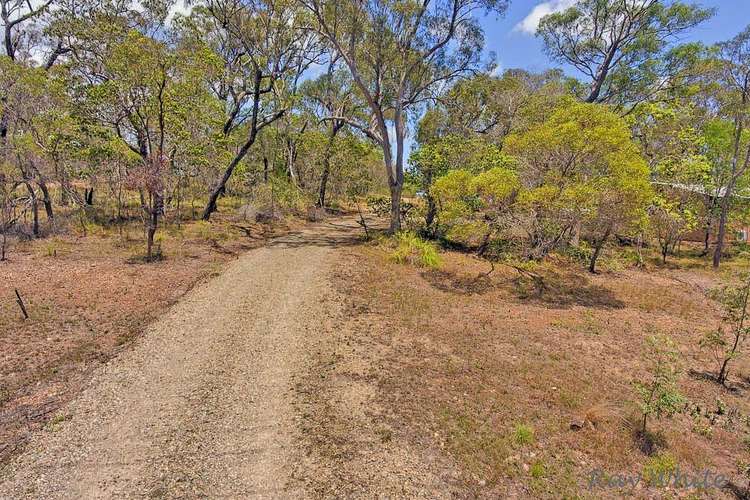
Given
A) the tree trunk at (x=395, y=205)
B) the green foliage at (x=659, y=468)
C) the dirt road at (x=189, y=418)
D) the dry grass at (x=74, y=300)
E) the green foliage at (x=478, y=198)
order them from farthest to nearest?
the tree trunk at (x=395, y=205)
the green foliage at (x=478, y=198)
the dry grass at (x=74, y=300)
the green foliage at (x=659, y=468)
the dirt road at (x=189, y=418)

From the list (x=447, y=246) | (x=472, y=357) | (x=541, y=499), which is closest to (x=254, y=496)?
(x=541, y=499)

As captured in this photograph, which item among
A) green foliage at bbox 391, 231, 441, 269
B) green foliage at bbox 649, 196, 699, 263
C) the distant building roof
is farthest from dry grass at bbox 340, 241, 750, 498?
the distant building roof

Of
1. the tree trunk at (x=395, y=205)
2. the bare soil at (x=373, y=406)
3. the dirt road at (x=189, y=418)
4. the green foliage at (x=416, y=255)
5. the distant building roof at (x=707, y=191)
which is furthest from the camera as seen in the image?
the distant building roof at (x=707, y=191)

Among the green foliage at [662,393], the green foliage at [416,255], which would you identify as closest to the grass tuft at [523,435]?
the green foliage at [662,393]

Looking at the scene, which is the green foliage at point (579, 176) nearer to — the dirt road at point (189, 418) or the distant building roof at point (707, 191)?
the dirt road at point (189, 418)

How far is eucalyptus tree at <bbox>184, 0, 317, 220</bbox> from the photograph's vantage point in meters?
19.4

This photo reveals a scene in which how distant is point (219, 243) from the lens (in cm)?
1700

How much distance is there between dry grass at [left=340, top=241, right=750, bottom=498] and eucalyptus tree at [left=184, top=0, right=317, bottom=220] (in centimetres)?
1321

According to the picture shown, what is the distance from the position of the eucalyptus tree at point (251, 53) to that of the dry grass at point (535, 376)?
1321cm

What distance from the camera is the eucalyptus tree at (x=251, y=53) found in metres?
Result: 19.4

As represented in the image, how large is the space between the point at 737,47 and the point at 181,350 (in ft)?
90.2

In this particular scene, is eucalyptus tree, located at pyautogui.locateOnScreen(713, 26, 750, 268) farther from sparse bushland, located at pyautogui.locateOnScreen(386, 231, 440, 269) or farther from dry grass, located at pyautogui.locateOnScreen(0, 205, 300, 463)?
dry grass, located at pyautogui.locateOnScreen(0, 205, 300, 463)

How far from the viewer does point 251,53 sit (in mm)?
19656

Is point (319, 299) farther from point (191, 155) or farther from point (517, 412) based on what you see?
point (191, 155)
